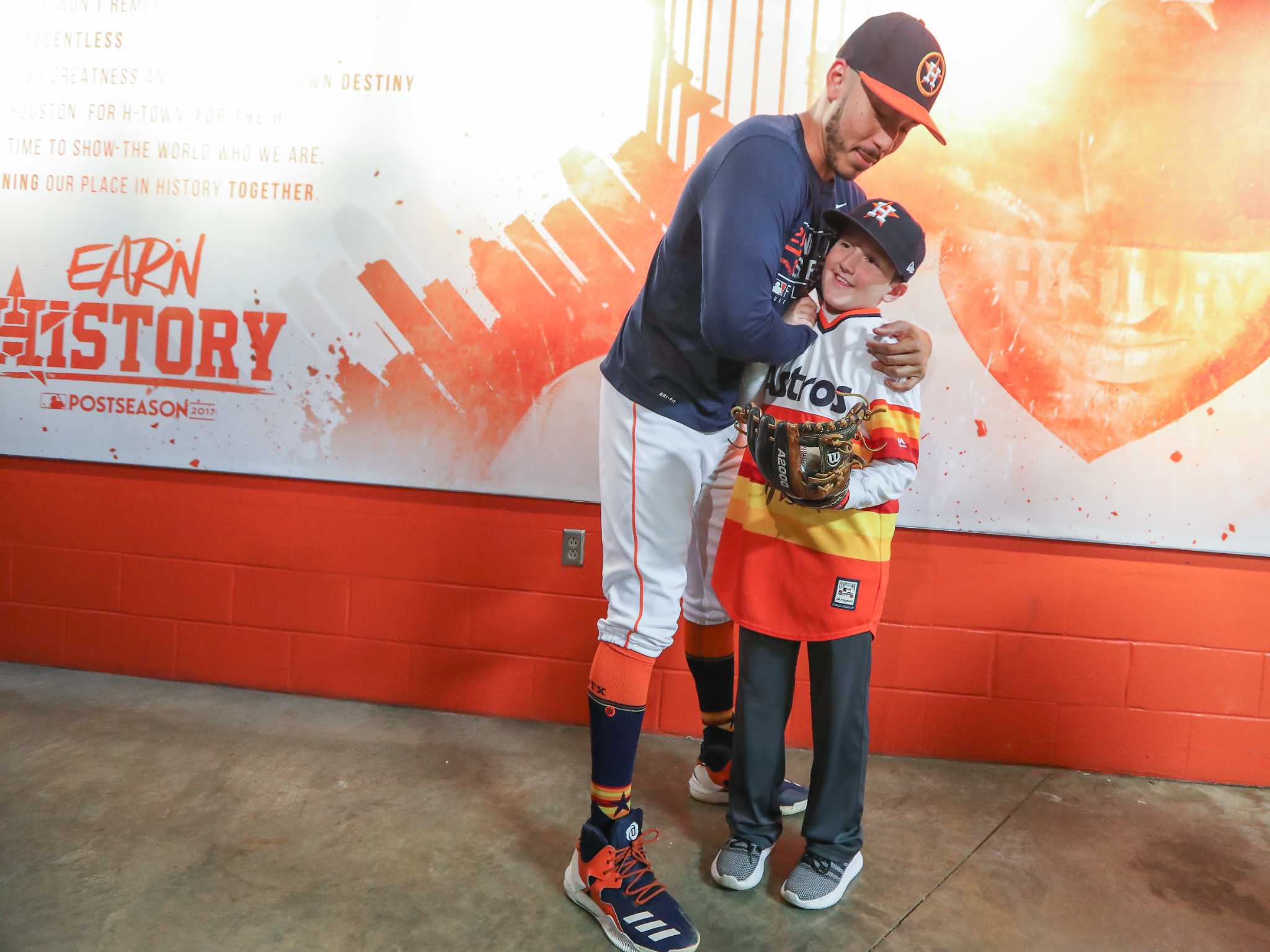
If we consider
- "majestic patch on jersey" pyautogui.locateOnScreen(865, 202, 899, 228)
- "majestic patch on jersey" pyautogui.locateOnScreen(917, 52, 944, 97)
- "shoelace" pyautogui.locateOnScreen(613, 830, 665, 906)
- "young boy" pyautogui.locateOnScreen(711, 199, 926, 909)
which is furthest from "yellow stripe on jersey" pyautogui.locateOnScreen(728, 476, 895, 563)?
"majestic patch on jersey" pyautogui.locateOnScreen(917, 52, 944, 97)

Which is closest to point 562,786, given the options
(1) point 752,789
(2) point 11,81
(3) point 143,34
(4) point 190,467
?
(1) point 752,789

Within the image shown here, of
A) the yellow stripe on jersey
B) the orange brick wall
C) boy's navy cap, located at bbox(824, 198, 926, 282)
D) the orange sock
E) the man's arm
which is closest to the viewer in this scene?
the man's arm

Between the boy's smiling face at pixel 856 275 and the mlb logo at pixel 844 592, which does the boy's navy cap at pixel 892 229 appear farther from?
the mlb logo at pixel 844 592

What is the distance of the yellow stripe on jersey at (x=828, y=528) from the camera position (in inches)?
68.2

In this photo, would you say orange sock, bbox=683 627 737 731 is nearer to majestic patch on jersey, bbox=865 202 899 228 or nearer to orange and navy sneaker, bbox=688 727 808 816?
orange and navy sneaker, bbox=688 727 808 816

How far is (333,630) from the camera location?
2.66m

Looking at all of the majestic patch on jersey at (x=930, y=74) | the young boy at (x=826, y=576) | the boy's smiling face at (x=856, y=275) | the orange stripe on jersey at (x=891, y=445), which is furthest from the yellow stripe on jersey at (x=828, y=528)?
the majestic patch on jersey at (x=930, y=74)

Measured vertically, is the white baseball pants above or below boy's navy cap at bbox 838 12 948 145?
below

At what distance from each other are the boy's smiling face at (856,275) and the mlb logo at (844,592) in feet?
1.68

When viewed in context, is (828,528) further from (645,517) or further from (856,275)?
(856,275)

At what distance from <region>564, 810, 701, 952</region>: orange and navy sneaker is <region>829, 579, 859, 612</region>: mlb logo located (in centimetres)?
55

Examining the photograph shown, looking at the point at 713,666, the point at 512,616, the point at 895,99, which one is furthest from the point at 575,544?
the point at 895,99

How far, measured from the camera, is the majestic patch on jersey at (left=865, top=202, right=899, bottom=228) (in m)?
1.64

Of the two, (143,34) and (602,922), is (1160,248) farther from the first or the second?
(143,34)
